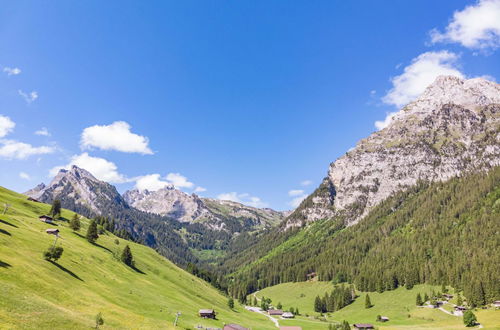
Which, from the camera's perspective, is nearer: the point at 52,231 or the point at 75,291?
the point at 75,291

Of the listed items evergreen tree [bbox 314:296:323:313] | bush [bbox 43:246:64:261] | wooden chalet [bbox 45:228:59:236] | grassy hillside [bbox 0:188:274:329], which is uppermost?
wooden chalet [bbox 45:228:59:236]

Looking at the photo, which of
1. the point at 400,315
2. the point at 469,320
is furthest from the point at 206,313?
the point at 400,315

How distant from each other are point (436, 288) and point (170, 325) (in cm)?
17009

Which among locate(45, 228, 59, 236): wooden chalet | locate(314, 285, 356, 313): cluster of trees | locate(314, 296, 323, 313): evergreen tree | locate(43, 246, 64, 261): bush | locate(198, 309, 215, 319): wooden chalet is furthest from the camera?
locate(314, 296, 323, 313): evergreen tree

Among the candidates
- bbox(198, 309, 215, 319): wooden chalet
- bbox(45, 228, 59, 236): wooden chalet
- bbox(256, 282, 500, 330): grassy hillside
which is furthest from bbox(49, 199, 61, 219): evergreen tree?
bbox(256, 282, 500, 330): grassy hillside

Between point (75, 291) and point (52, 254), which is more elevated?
point (52, 254)

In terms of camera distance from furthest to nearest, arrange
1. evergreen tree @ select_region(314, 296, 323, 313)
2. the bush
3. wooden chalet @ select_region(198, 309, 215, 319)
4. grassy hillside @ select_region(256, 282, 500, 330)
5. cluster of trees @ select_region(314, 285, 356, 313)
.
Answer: evergreen tree @ select_region(314, 296, 323, 313) < cluster of trees @ select_region(314, 285, 356, 313) < grassy hillside @ select_region(256, 282, 500, 330) < wooden chalet @ select_region(198, 309, 215, 319) < the bush

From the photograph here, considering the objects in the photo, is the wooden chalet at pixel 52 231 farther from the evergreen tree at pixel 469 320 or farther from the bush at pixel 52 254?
the evergreen tree at pixel 469 320

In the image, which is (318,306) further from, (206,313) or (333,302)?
(206,313)

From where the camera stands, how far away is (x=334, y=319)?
163375 mm

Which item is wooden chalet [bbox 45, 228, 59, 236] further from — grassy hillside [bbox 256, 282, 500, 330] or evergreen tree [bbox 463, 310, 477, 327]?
evergreen tree [bbox 463, 310, 477, 327]

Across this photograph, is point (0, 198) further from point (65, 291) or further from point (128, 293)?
point (65, 291)

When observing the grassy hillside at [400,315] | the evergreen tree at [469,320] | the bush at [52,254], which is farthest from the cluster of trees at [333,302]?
the bush at [52,254]

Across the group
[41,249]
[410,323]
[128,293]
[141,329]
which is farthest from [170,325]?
[410,323]
